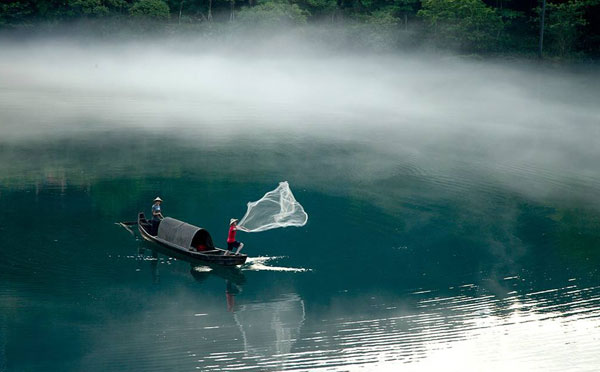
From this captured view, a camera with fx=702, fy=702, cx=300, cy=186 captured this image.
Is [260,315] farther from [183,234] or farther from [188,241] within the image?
[183,234]

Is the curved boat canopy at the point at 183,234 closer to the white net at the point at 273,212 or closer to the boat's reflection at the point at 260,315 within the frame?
the boat's reflection at the point at 260,315

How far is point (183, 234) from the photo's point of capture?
2588 cm

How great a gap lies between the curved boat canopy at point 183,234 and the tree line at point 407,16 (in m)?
57.1

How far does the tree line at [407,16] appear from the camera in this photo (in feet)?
240

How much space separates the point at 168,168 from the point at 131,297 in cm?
1929

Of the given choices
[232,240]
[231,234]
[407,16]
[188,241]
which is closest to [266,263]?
[232,240]

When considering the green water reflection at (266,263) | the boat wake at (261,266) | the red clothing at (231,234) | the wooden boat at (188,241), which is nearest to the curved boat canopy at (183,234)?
the wooden boat at (188,241)

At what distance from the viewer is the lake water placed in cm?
1927

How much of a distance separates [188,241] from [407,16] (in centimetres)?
7256

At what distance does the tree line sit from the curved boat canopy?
5706 centimetres

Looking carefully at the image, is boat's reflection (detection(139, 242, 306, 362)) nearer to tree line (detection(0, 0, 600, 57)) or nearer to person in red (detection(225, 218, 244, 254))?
person in red (detection(225, 218, 244, 254))

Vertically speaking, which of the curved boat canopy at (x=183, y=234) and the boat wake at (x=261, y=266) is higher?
the curved boat canopy at (x=183, y=234)

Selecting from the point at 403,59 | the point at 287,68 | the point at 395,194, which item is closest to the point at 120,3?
the point at 287,68

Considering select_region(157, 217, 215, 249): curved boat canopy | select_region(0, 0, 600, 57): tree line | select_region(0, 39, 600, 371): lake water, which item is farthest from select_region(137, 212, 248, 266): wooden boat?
select_region(0, 0, 600, 57): tree line
